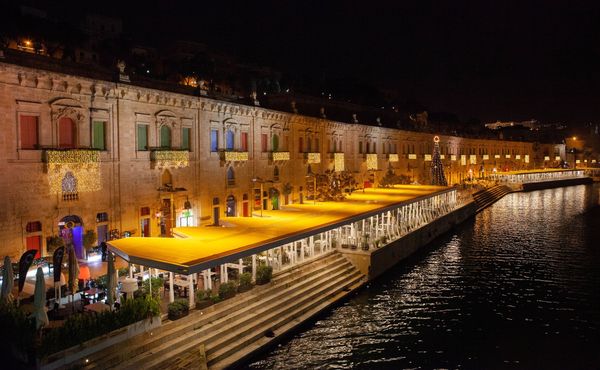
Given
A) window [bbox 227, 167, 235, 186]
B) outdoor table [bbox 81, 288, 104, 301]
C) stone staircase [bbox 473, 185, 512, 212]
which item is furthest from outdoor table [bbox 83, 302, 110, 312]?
stone staircase [bbox 473, 185, 512, 212]

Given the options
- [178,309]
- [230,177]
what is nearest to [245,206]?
[230,177]

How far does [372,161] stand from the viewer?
5644cm

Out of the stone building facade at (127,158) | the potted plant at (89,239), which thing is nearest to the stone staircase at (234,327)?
the stone building facade at (127,158)

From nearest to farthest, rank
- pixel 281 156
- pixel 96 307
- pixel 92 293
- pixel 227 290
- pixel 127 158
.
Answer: pixel 96 307 < pixel 92 293 < pixel 227 290 < pixel 127 158 < pixel 281 156

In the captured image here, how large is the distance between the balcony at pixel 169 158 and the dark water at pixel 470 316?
13.1 meters

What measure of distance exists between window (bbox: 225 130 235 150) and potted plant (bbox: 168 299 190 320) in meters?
18.6

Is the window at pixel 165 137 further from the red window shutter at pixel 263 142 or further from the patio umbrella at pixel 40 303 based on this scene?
the patio umbrella at pixel 40 303

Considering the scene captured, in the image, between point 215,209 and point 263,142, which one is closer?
point 215,209

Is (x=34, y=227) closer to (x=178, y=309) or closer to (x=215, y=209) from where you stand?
(x=178, y=309)

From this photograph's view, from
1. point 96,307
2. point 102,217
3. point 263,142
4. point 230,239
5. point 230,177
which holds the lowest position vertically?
point 96,307

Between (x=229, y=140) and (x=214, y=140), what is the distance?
1.68 meters

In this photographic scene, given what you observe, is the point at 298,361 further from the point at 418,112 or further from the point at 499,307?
the point at 418,112

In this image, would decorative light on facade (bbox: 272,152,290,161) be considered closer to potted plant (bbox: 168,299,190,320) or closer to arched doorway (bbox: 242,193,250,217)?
arched doorway (bbox: 242,193,250,217)

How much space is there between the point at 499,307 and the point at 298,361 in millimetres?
11654
